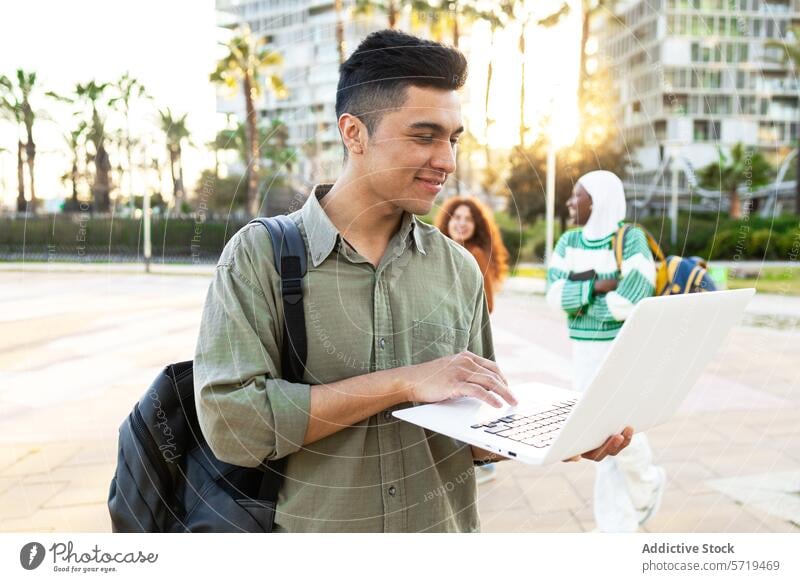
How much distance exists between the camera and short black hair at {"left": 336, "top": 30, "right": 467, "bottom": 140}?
3.31ft

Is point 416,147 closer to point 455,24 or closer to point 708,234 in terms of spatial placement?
point 455,24

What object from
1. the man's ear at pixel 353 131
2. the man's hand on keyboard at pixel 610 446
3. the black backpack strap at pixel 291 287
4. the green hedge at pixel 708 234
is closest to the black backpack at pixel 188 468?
the black backpack strap at pixel 291 287

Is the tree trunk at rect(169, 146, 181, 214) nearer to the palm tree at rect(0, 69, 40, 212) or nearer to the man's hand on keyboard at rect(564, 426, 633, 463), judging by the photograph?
the palm tree at rect(0, 69, 40, 212)

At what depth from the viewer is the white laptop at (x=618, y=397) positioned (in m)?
0.86

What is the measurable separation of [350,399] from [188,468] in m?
0.29

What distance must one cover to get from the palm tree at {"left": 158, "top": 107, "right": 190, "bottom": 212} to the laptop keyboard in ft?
2.55

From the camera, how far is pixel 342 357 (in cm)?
102

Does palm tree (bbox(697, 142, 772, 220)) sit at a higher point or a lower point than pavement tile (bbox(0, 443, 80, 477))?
higher

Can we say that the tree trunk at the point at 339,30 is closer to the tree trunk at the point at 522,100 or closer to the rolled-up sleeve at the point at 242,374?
the tree trunk at the point at 522,100

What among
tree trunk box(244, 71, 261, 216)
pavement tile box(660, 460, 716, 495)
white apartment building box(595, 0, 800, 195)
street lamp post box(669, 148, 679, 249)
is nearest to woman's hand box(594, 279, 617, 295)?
street lamp post box(669, 148, 679, 249)

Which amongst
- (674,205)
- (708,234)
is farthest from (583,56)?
(708,234)

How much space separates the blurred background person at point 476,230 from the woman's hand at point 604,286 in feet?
0.96

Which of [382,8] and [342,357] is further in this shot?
[382,8]
